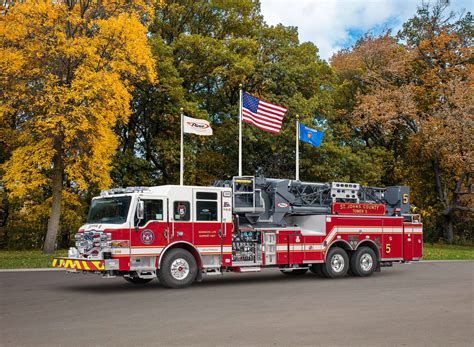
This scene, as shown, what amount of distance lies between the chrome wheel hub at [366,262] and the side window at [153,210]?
24.9 feet

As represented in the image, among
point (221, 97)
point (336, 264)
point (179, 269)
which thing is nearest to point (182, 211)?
point (179, 269)

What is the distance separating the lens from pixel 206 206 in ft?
56.7

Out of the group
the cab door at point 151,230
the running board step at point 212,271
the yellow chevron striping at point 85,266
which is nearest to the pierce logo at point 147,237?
the cab door at point 151,230

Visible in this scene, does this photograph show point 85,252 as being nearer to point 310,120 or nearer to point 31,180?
point 31,180

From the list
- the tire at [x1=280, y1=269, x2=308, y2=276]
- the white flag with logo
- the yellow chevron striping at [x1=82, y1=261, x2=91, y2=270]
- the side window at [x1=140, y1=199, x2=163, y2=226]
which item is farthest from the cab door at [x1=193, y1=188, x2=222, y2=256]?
the white flag with logo

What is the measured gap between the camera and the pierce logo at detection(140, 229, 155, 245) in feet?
52.1

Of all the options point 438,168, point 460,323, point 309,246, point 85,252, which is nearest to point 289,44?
point 438,168

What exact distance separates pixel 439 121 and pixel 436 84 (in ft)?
16.0

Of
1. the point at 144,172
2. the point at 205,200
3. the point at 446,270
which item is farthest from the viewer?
the point at 144,172

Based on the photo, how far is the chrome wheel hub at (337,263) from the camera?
19.8 metres

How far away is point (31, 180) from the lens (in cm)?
2809

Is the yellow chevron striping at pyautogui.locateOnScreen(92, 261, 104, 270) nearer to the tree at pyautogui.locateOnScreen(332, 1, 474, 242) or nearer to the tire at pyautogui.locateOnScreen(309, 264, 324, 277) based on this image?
the tire at pyautogui.locateOnScreen(309, 264, 324, 277)

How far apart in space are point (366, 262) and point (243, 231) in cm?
494

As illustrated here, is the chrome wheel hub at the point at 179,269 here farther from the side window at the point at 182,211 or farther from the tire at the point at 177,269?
the side window at the point at 182,211
